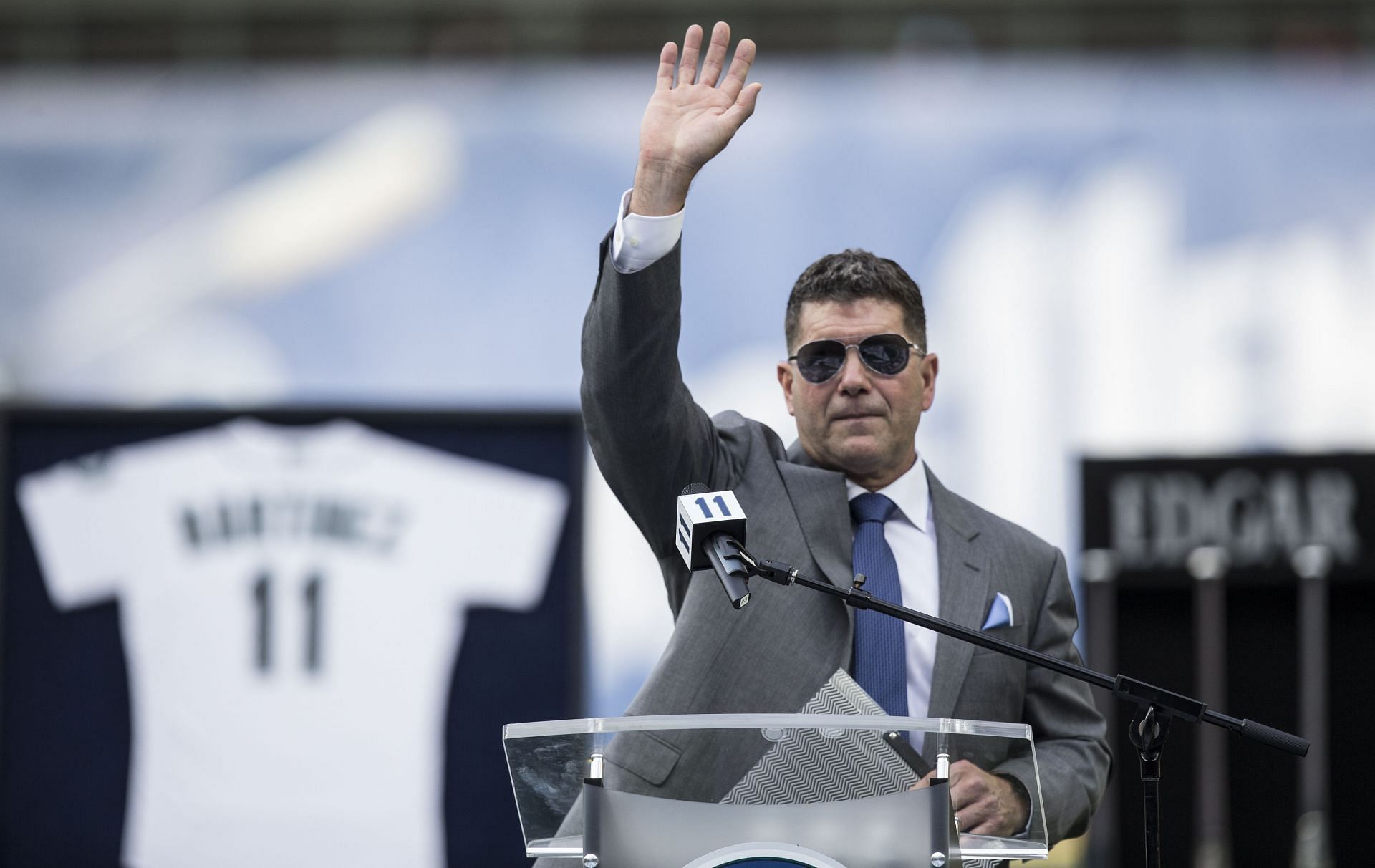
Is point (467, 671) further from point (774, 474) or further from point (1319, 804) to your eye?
point (1319, 804)

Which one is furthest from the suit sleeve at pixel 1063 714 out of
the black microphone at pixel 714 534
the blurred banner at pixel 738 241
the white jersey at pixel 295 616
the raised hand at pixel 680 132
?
the blurred banner at pixel 738 241

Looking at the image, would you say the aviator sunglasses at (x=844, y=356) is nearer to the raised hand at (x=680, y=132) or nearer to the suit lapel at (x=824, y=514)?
the suit lapel at (x=824, y=514)

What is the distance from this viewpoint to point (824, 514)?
2193mm

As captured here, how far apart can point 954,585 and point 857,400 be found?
298mm

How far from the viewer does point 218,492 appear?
336 centimetres

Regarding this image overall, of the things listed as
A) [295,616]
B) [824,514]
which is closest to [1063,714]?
[824,514]

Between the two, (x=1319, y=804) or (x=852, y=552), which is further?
(x=1319, y=804)

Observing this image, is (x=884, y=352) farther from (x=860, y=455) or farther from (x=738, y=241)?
(x=738, y=241)

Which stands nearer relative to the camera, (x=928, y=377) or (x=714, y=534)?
(x=714, y=534)

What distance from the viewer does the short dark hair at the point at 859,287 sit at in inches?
89.1

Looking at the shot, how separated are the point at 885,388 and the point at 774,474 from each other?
203 millimetres

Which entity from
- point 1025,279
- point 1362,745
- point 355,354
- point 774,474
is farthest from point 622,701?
point 774,474

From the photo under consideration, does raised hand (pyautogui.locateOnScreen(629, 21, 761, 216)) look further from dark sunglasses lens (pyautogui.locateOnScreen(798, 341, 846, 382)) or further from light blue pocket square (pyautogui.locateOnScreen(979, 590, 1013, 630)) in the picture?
light blue pocket square (pyautogui.locateOnScreen(979, 590, 1013, 630))

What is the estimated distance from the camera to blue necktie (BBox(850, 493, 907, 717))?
2.08 metres
